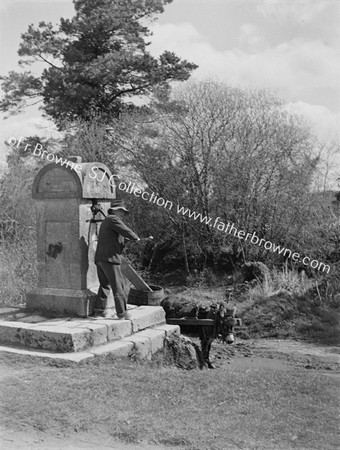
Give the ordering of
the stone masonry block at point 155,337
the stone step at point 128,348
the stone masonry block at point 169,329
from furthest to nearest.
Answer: the stone masonry block at point 169,329, the stone masonry block at point 155,337, the stone step at point 128,348

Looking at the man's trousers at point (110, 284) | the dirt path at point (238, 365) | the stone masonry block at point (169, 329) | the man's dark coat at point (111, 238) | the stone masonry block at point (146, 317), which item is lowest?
the dirt path at point (238, 365)

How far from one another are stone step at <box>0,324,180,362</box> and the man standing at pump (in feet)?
1.47

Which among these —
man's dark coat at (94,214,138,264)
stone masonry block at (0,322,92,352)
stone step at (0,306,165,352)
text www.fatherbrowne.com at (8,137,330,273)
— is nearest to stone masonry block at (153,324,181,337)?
stone step at (0,306,165,352)

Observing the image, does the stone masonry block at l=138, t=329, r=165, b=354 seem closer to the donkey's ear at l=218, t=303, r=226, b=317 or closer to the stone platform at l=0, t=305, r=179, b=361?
the stone platform at l=0, t=305, r=179, b=361

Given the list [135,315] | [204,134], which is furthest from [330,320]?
[204,134]

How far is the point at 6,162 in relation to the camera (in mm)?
19656

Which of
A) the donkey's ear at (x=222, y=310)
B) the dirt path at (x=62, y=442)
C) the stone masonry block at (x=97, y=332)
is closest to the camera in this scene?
the dirt path at (x=62, y=442)

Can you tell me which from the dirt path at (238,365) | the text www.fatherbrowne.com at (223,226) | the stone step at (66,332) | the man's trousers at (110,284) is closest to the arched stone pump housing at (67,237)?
the man's trousers at (110,284)

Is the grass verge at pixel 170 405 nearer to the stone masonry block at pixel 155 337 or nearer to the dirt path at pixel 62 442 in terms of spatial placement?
the dirt path at pixel 62 442

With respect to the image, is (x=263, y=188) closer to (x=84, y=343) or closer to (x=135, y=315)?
(x=135, y=315)

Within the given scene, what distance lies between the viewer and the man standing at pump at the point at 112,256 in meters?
7.75

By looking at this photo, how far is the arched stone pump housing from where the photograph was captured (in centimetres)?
799

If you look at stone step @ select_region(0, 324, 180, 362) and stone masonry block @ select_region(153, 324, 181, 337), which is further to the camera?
stone masonry block @ select_region(153, 324, 181, 337)

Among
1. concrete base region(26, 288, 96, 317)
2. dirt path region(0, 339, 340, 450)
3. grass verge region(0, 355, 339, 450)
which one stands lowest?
dirt path region(0, 339, 340, 450)
